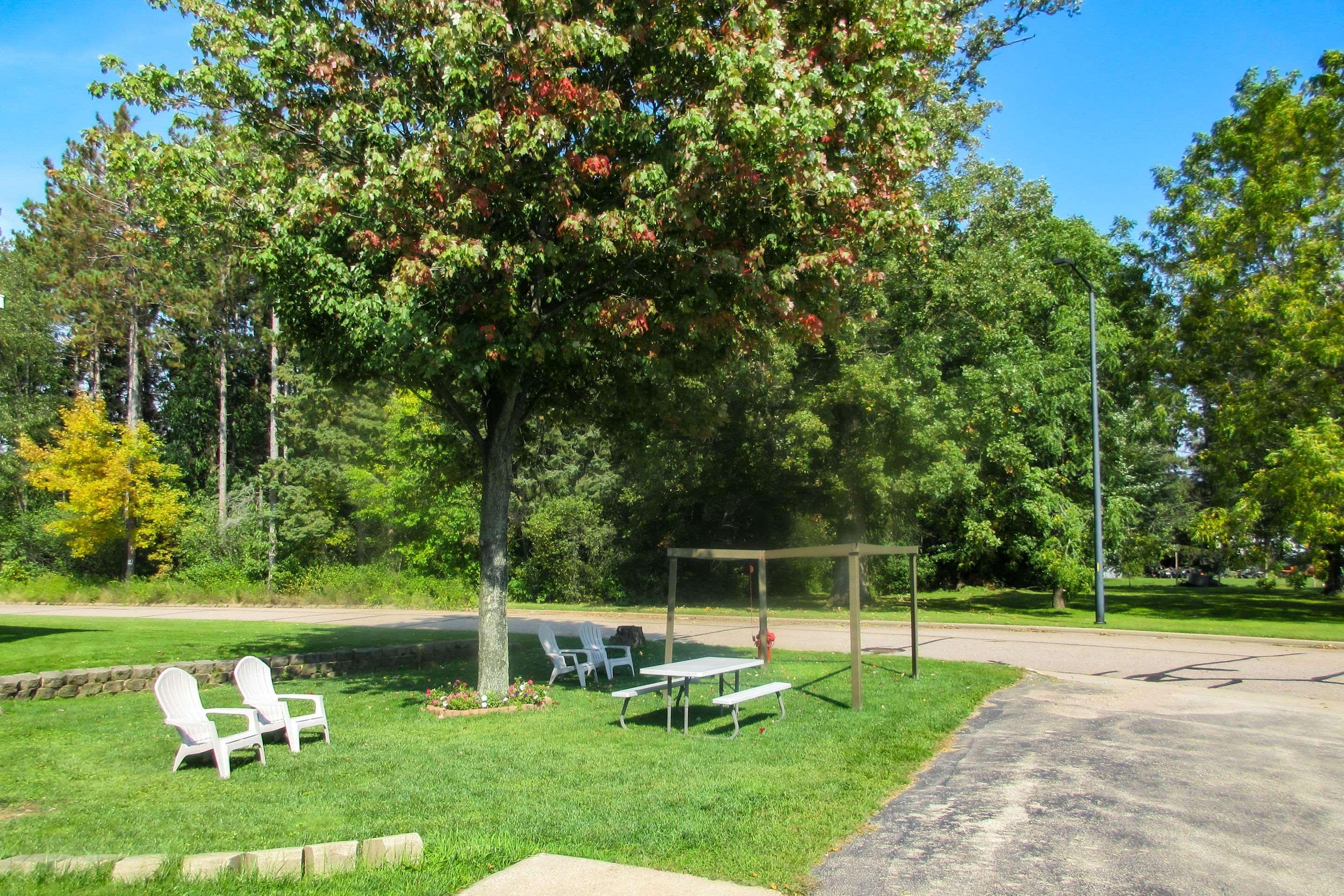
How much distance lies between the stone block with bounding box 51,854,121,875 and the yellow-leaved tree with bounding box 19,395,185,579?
37.9 metres

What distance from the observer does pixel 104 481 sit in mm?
37188

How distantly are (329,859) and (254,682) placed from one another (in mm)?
4508

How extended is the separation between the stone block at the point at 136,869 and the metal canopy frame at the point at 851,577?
6.93 meters

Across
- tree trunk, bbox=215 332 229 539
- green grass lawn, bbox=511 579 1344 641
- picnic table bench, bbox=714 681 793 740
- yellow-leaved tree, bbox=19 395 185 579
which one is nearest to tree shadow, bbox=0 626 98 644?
green grass lawn, bbox=511 579 1344 641

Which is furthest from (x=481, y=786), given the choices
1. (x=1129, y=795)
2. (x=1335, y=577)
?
Result: (x=1335, y=577)

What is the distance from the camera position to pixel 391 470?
112ft

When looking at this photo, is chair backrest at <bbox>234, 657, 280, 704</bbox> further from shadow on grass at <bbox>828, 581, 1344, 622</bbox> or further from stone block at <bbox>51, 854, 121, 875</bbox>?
shadow on grass at <bbox>828, 581, 1344, 622</bbox>

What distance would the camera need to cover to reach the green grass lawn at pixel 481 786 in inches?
207

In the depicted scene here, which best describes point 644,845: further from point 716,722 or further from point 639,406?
point 639,406

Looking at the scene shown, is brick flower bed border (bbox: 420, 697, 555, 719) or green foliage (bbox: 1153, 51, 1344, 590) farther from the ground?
green foliage (bbox: 1153, 51, 1344, 590)

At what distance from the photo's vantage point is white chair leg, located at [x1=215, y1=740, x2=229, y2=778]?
293 inches

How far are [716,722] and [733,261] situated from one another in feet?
16.6

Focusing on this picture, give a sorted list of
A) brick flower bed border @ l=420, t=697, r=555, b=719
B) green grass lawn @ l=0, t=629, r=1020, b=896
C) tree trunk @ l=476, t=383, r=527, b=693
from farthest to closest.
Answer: tree trunk @ l=476, t=383, r=527, b=693
brick flower bed border @ l=420, t=697, r=555, b=719
green grass lawn @ l=0, t=629, r=1020, b=896

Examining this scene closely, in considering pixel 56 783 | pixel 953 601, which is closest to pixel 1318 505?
pixel 953 601
